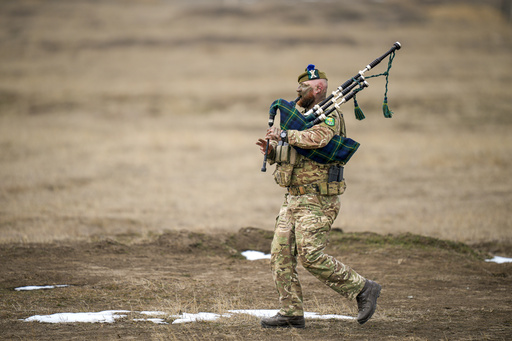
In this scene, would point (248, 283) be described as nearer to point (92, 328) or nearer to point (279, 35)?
point (92, 328)

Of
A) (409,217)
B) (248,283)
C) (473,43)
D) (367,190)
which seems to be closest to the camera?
(248,283)

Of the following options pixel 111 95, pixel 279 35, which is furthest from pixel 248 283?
pixel 279 35

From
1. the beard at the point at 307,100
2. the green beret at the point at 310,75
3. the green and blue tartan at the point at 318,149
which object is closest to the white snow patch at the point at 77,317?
the green and blue tartan at the point at 318,149

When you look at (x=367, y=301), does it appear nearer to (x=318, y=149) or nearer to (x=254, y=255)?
(x=318, y=149)

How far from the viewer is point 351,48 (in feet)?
178

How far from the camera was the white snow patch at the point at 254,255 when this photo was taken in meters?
10.7

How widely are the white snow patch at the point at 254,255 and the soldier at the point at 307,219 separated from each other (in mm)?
4303

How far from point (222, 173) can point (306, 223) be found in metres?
17.1

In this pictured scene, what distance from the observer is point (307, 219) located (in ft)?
20.6

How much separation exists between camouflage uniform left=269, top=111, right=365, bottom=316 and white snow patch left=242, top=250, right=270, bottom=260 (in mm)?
4303

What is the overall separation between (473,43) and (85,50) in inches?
1413

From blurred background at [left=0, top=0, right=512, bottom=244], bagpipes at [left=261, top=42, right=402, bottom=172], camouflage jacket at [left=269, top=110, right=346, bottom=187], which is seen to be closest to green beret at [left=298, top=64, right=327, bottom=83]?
bagpipes at [left=261, top=42, right=402, bottom=172]

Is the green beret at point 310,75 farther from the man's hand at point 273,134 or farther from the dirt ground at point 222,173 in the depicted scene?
the dirt ground at point 222,173

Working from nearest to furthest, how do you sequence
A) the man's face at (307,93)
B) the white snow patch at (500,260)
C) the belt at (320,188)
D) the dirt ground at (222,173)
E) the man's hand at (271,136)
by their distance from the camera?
the man's hand at (271,136) → the belt at (320,188) → the man's face at (307,93) → the dirt ground at (222,173) → the white snow patch at (500,260)
